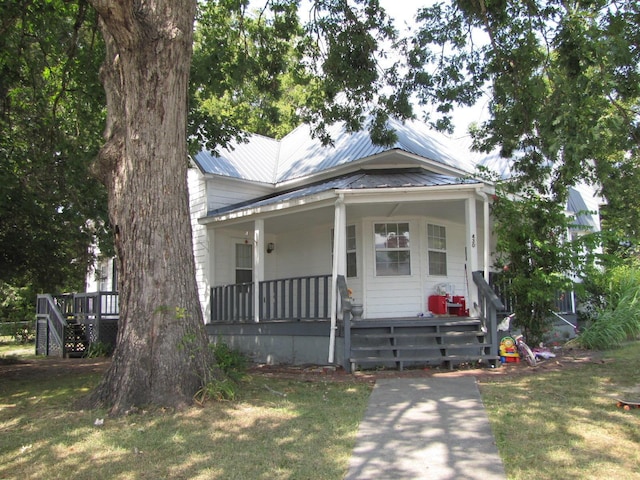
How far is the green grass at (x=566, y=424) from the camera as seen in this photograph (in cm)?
408

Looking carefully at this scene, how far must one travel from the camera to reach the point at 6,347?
58.5ft

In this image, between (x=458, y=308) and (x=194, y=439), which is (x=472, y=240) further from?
(x=194, y=439)

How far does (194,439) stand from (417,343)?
5.36m

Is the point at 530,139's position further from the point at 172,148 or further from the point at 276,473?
the point at 276,473

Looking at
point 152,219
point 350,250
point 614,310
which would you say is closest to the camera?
point 152,219

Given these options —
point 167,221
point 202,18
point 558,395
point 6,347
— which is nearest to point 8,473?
point 167,221

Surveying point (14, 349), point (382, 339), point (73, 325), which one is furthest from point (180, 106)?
point (14, 349)

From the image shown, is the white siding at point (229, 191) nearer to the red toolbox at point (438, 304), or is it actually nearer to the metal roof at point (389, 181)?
the metal roof at point (389, 181)

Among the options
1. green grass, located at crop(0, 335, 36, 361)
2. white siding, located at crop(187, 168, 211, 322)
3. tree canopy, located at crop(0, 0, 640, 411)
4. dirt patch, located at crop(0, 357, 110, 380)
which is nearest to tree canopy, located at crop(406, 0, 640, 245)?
tree canopy, located at crop(0, 0, 640, 411)

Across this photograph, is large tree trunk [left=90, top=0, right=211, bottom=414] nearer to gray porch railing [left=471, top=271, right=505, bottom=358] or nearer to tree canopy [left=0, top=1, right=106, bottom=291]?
tree canopy [left=0, top=1, right=106, bottom=291]

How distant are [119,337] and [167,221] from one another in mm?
1523

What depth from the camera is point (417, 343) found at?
31.1 feet

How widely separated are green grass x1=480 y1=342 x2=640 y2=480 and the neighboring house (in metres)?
1.84

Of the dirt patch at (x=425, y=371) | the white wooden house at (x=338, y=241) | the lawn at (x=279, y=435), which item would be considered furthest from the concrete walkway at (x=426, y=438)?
the white wooden house at (x=338, y=241)
